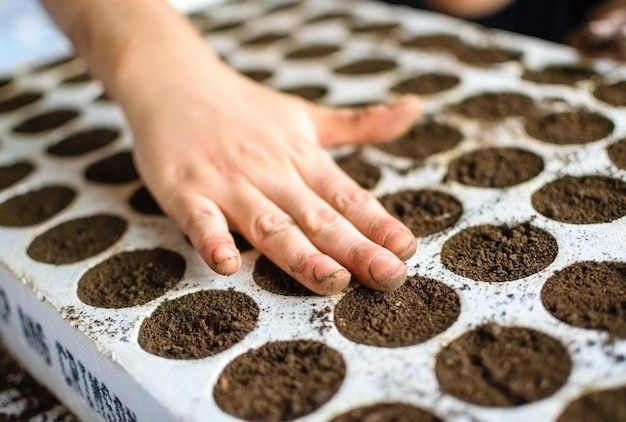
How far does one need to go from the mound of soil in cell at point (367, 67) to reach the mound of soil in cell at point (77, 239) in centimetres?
56

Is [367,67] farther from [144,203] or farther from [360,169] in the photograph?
[144,203]

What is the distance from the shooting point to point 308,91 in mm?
1211

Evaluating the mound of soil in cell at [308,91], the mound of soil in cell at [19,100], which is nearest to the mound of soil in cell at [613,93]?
the mound of soil in cell at [308,91]

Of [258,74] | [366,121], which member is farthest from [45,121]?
[366,121]

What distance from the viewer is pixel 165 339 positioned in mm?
665

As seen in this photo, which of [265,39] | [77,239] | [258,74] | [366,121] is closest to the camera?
[77,239]

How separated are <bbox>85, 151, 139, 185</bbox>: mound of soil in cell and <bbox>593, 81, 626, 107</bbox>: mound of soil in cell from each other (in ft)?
2.29

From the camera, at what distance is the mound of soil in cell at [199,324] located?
648 millimetres

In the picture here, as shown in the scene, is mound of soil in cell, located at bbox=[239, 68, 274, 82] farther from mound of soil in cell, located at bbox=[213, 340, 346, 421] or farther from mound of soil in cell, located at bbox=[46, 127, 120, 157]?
mound of soil in cell, located at bbox=[213, 340, 346, 421]

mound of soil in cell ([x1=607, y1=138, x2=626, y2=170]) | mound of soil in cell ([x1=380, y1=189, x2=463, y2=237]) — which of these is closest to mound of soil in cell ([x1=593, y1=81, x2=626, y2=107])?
mound of soil in cell ([x1=607, y1=138, x2=626, y2=170])

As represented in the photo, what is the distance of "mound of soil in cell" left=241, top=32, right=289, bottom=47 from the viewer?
1.47 metres

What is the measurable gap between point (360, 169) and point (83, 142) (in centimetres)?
49

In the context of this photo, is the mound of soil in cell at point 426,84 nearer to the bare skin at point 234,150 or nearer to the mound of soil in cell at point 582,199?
the bare skin at point 234,150

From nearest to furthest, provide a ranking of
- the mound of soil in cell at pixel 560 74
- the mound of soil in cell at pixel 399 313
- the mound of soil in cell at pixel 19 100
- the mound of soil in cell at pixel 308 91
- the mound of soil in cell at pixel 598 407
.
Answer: the mound of soil in cell at pixel 598 407 < the mound of soil in cell at pixel 399 313 < the mound of soil in cell at pixel 560 74 < the mound of soil in cell at pixel 308 91 < the mound of soil in cell at pixel 19 100
